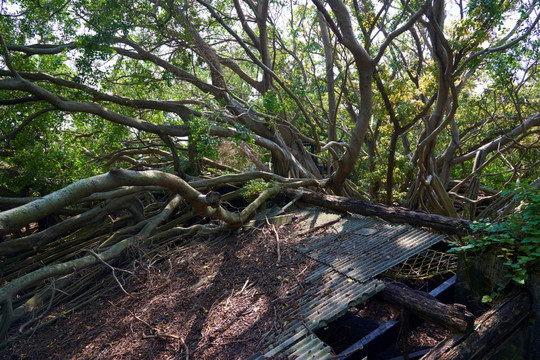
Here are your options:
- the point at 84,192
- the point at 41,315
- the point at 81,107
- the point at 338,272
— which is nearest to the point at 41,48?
the point at 81,107

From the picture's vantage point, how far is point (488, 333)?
112 inches

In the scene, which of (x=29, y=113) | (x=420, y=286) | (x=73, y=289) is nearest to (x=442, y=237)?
(x=420, y=286)

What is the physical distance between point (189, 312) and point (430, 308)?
2.47 meters

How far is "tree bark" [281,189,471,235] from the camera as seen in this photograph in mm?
4125

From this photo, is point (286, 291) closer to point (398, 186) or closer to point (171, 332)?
point (171, 332)

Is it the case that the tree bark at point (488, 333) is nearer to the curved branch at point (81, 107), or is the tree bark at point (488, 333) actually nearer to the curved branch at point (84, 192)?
the curved branch at point (84, 192)

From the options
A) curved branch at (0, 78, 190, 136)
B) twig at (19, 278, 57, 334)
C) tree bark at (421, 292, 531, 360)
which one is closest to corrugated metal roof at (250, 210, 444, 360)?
tree bark at (421, 292, 531, 360)

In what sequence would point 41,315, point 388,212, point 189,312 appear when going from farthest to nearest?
point 388,212 < point 41,315 < point 189,312

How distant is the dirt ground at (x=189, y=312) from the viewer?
334cm

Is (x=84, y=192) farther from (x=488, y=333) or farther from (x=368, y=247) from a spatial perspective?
(x=488, y=333)

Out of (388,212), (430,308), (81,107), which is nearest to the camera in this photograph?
(430,308)

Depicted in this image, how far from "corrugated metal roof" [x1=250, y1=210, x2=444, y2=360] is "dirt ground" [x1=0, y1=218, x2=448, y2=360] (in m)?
0.17

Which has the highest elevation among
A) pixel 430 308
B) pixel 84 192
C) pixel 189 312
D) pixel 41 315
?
pixel 84 192

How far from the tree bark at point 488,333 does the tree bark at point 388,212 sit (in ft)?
3.30
